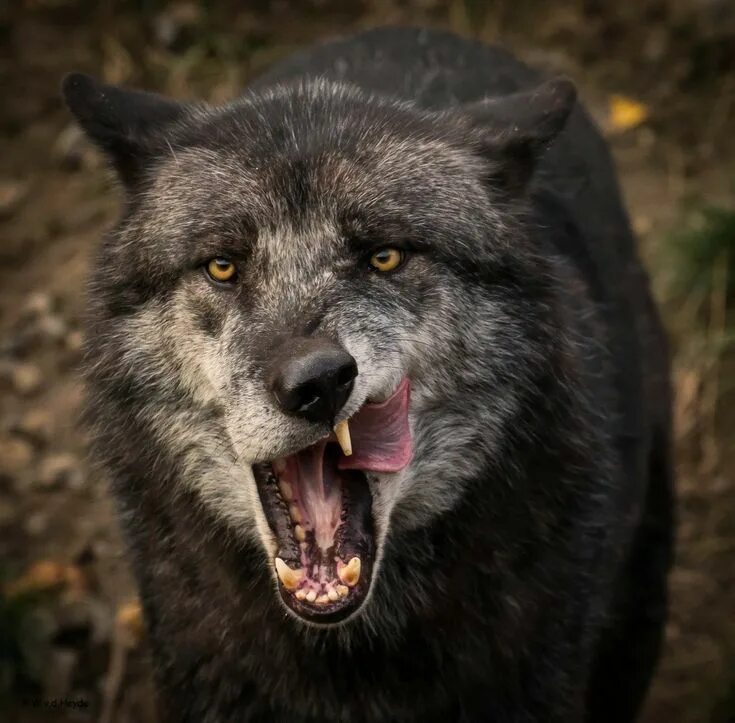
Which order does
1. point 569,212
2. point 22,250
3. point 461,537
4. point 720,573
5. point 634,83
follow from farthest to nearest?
point 634,83
point 22,250
point 720,573
point 569,212
point 461,537

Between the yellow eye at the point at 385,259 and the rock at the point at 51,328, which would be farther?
the rock at the point at 51,328

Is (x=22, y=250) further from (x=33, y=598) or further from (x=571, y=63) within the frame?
(x=571, y=63)

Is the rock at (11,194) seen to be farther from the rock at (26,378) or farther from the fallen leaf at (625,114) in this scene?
the fallen leaf at (625,114)

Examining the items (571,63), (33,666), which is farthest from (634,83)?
(33,666)

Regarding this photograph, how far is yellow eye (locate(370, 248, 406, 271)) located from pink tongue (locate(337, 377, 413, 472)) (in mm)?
315

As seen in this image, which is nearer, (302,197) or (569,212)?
(302,197)

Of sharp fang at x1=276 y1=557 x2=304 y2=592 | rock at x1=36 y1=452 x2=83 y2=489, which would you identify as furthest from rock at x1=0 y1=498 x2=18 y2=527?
sharp fang at x1=276 y1=557 x2=304 y2=592

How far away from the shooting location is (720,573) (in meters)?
5.91

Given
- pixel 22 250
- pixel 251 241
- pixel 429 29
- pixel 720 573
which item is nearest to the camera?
pixel 251 241

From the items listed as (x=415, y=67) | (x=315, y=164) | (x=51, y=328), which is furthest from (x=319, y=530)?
(x=51, y=328)

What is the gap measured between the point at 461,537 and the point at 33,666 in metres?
2.18

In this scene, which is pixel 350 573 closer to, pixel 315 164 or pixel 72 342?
pixel 315 164

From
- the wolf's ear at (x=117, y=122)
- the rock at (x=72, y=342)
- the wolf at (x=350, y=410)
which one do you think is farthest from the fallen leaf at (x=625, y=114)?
the wolf's ear at (x=117, y=122)

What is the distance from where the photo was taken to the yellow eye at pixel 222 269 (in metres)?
3.41
